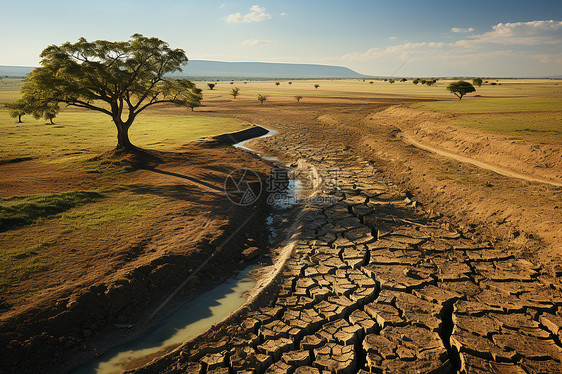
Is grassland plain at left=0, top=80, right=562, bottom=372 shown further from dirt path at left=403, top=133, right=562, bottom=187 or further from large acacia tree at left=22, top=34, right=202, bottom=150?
large acacia tree at left=22, top=34, right=202, bottom=150

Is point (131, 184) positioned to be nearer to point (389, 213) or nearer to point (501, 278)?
point (389, 213)

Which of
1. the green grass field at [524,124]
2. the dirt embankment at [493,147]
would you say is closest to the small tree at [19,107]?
the dirt embankment at [493,147]

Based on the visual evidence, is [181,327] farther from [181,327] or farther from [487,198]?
[487,198]

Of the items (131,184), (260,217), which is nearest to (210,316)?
(260,217)

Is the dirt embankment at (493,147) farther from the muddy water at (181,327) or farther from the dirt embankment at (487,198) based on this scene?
the muddy water at (181,327)

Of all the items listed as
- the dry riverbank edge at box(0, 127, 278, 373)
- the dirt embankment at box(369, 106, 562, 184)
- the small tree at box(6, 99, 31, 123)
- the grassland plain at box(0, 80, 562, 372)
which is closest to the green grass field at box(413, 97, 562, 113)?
the dirt embankment at box(369, 106, 562, 184)
